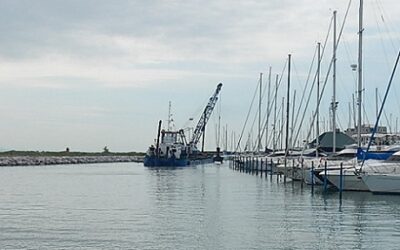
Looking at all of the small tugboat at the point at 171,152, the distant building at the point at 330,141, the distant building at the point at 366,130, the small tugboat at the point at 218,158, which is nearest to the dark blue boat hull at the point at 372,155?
the distant building at the point at 330,141

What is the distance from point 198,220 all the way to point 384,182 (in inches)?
633

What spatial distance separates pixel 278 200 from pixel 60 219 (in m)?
17.3

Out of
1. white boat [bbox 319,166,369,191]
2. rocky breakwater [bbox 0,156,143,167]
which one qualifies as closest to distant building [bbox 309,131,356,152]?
white boat [bbox 319,166,369,191]

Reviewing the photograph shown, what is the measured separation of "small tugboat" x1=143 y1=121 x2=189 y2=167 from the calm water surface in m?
73.2

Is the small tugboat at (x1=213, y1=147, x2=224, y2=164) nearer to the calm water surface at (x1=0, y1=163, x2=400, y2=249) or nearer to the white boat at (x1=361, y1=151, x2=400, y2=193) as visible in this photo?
the calm water surface at (x1=0, y1=163, x2=400, y2=249)

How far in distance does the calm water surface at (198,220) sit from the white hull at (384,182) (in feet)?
2.12

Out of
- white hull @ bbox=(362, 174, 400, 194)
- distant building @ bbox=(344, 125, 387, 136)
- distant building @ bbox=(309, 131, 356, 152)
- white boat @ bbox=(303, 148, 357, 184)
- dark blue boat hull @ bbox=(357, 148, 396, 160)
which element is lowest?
white hull @ bbox=(362, 174, 400, 194)

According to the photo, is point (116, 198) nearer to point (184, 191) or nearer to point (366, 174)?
point (184, 191)

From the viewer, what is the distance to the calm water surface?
29.4 m

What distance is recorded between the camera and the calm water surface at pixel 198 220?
96.6 ft

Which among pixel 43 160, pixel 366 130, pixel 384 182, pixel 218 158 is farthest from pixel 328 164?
pixel 218 158

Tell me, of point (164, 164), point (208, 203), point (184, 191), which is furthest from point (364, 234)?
point (164, 164)

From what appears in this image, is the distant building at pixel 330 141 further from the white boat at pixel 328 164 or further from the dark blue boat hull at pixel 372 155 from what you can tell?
the dark blue boat hull at pixel 372 155

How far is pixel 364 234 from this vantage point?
32.4 m
